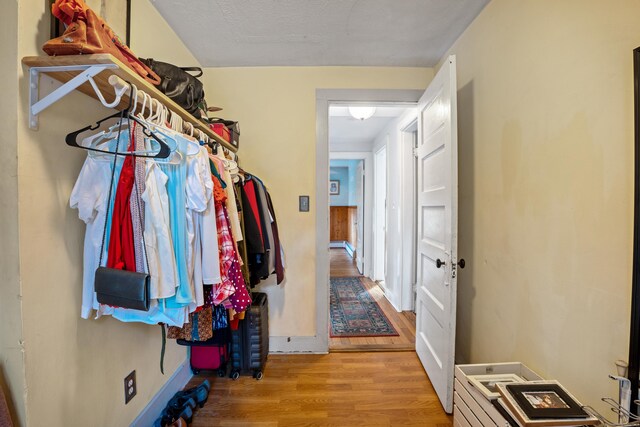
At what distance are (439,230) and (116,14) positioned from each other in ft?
6.59

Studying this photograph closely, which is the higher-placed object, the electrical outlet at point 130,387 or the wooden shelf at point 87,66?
the wooden shelf at point 87,66

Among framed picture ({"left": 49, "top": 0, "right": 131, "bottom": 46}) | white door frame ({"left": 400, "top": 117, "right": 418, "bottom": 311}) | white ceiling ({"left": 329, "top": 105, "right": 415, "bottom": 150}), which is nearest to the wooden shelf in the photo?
framed picture ({"left": 49, "top": 0, "right": 131, "bottom": 46})

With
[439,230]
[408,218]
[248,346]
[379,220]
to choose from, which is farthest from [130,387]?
[379,220]

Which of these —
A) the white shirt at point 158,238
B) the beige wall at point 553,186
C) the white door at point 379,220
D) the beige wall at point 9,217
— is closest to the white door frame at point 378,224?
the white door at point 379,220

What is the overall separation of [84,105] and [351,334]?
2509mm

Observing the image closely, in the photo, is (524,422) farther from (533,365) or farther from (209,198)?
(209,198)

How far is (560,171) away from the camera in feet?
3.34

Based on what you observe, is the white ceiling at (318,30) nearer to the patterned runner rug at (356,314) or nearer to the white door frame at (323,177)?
the white door frame at (323,177)

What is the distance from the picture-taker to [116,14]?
1.16 meters

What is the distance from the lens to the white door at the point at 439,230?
1451 millimetres

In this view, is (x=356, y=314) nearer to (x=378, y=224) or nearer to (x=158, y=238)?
(x=378, y=224)

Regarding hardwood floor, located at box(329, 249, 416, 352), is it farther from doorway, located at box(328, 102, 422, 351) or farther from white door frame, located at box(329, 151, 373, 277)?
white door frame, located at box(329, 151, 373, 277)

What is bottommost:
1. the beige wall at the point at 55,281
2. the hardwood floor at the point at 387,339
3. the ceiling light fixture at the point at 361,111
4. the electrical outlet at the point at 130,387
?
the hardwood floor at the point at 387,339

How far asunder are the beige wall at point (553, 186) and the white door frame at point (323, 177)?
678mm
